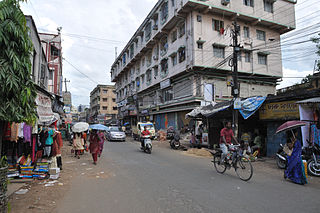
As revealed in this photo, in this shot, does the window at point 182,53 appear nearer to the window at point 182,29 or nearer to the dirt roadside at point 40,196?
the window at point 182,29

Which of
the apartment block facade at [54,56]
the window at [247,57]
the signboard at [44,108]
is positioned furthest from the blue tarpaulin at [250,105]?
the apartment block facade at [54,56]

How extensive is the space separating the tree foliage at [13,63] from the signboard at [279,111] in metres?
11.7

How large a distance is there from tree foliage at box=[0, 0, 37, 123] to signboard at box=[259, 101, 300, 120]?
11.7 m

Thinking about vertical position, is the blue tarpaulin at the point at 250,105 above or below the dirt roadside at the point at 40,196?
above

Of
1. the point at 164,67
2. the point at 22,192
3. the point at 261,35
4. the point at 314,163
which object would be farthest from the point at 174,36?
the point at 22,192

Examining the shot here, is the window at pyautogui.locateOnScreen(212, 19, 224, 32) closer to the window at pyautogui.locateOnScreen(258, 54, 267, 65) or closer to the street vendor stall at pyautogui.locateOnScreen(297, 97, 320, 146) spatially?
the window at pyautogui.locateOnScreen(258, 54, 267, 65)

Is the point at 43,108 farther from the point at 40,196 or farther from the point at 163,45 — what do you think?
the point at 163,45

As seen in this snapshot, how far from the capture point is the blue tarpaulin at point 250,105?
12.3 meters

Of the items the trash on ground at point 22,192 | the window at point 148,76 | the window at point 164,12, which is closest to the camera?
the trash on ground at point 22,192

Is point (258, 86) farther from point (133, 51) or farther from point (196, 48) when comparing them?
point (133, 51)

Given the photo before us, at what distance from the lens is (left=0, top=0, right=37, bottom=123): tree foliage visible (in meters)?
3.44

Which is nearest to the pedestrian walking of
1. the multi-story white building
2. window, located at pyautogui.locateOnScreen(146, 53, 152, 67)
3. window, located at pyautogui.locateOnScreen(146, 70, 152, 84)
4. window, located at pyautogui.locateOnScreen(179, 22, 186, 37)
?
the multi-story white building

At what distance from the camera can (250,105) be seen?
12516 millimetres

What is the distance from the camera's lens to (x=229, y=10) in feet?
82.3
